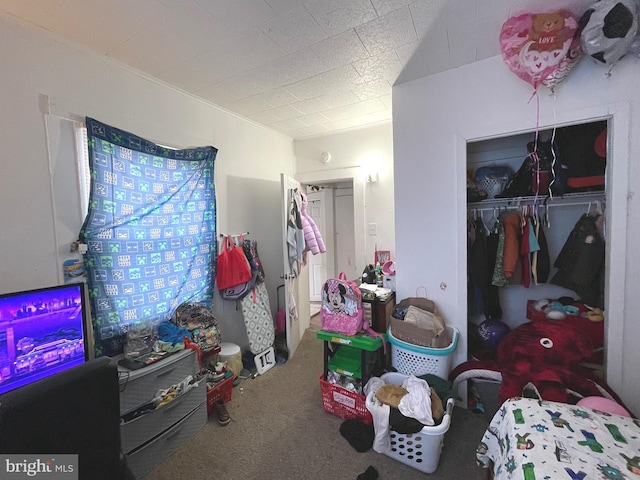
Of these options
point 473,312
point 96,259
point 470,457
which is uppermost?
point 96,259

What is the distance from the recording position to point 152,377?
165cm

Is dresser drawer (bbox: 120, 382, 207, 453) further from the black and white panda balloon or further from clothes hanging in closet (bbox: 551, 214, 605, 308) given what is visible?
the black and white panda balloon

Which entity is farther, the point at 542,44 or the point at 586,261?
the point at 586,261

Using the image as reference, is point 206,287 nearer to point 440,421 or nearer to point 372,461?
point 372,461

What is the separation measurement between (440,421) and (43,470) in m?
1.72

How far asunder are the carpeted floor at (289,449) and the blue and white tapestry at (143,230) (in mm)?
884

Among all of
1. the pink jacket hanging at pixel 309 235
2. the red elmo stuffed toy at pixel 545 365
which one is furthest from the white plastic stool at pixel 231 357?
the red elmo stuffed toy at pixel 545 365

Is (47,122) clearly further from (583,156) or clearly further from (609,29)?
(583,156)

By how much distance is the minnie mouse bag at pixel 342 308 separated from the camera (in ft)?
6.64

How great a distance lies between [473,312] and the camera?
237cm

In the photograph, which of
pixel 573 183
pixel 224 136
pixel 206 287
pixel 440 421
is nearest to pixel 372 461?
pixel 440 421

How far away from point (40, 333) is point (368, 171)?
10.1 feet

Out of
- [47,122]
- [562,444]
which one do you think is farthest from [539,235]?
[47,122]

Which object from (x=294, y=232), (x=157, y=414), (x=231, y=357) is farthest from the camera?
(x=294, y=232)
